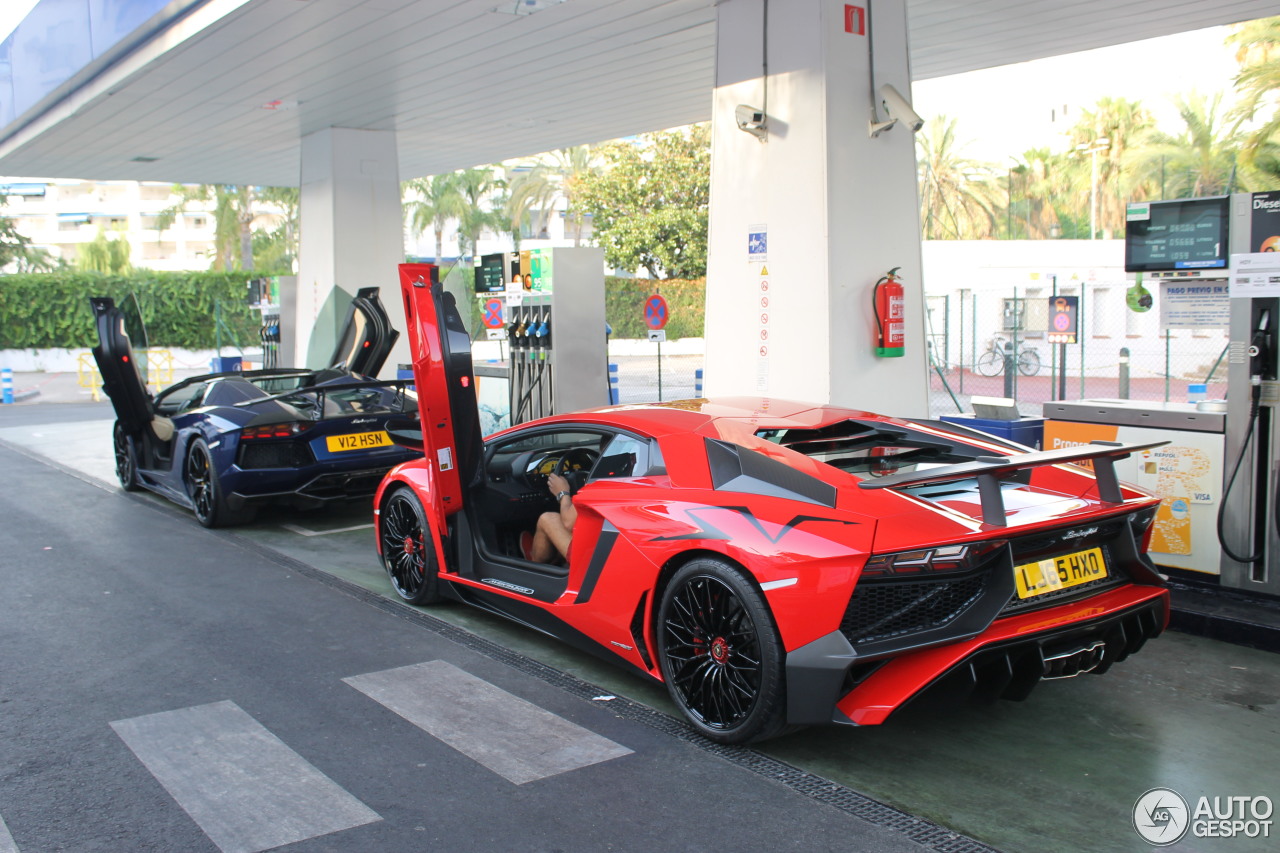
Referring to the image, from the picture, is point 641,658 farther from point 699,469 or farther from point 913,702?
point 913,702

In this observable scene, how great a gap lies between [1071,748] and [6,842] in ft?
12.1

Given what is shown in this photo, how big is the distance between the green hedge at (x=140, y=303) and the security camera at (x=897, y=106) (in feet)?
86.8

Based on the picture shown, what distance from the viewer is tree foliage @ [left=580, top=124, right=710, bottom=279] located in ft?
111

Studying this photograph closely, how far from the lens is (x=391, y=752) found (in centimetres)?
384

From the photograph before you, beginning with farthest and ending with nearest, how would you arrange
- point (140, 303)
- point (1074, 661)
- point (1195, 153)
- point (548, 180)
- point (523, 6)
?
1. point (548, 180)
2. point (1195, 153)
3. point (140, 303)
4. point (523, 6)
5. point (1074, 661)

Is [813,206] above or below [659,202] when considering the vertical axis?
below

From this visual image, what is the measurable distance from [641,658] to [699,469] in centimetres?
83

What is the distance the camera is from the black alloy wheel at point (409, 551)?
5.75m

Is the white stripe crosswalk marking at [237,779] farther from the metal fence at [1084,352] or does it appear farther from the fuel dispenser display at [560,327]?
the metal fence at [1084,352]

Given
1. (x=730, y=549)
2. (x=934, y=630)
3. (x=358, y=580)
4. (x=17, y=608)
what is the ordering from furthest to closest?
(x=358, y=580) → (x=17, y=608) → (x=730, y=549) → (x=934, y=630)

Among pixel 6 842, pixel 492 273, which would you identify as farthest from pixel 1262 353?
pixel 492 273

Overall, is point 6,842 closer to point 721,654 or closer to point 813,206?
point 721,654

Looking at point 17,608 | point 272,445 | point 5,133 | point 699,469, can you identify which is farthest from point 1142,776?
point 5,133

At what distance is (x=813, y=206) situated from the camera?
7289mm
